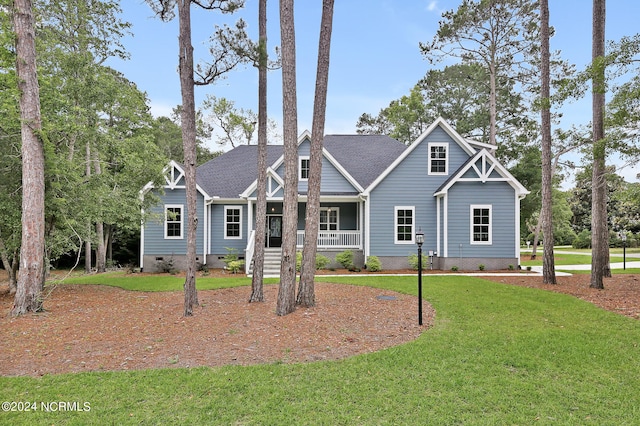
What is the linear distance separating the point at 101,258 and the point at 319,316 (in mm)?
15219

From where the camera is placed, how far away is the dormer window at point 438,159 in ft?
51.8

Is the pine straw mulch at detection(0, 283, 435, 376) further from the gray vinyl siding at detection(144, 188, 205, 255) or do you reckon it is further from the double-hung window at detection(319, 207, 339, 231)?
the double-hung window at detection(319, 207, 339, 231)

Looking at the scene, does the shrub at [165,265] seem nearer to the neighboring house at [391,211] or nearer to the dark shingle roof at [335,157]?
the neighboring house at [391,211]

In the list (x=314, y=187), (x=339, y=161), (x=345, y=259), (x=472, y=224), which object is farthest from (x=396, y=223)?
(x=314, y=187)

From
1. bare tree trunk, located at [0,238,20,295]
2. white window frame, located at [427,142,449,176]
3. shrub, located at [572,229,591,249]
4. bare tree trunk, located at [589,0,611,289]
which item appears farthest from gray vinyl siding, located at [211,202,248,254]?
shrub, located at [572,229,591,249]

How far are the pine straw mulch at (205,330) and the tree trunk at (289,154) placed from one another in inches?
32.5

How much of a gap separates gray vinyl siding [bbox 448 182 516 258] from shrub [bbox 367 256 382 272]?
3.15 m

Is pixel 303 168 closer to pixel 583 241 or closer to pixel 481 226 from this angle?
pixel 481 226

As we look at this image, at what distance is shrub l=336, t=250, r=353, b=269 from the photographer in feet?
51.0

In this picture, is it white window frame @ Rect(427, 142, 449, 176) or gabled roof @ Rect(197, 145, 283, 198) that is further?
gabled roof @ Rect(197, 145, 283, 198)

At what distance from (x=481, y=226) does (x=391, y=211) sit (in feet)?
12.9

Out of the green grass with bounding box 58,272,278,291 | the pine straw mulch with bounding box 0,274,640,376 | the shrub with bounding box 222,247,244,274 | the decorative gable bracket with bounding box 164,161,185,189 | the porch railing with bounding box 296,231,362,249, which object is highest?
the decorative gable bracket with bounding box 164,161,185,189

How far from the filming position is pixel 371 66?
1908 centimetres

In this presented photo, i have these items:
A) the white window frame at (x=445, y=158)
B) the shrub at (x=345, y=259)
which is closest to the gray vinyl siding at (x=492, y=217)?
the white window frame at (x=445, y=158)
